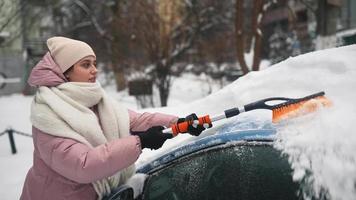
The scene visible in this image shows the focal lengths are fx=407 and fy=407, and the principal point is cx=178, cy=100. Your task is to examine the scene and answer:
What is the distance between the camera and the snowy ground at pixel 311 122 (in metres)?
1.36

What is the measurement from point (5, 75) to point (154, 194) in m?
20.6

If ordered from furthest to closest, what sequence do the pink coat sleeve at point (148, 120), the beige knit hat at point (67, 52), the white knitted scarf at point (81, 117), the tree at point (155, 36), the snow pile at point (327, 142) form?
the tree at point (155, 36), the pink coat sleeve at point (148, 120), the beige knit hat at point (67, 52), the white knitted scarf at point (81, 117), the snow pile at point (327, 142)

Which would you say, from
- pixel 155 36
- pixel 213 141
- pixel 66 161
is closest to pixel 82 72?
pixel 66 161

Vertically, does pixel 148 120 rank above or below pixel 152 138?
below

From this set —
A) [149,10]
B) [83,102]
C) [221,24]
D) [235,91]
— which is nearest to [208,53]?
[149,10]

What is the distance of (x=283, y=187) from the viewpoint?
1.57 m

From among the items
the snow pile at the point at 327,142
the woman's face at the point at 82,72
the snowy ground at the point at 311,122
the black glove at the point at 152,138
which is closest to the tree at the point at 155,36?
the snowy ground at the point at 311,122

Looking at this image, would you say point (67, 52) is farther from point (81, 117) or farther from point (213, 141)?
point (213, 141)

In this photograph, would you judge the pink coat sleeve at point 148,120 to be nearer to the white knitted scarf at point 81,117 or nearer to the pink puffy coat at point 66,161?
the white knitted scarf at point 81,117

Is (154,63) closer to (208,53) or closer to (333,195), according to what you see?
(208,53)

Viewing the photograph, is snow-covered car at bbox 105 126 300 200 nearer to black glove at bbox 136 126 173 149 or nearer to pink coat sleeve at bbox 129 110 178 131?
black glove at bbox 136 126 173 149

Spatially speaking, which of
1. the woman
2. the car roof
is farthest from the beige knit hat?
the car roof

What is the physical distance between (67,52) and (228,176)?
112 cm

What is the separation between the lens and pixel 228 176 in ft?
A: 5.88
